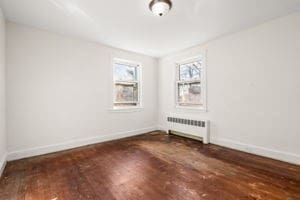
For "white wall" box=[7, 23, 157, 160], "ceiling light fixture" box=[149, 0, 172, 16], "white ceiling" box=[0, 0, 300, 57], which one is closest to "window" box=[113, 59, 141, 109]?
"white wall" box=[7, 23, 157, 160]

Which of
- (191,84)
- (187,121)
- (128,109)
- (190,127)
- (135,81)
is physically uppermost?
(135,81)

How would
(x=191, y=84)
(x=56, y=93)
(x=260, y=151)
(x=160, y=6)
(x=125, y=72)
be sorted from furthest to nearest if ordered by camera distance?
(x=125, y=72), (x=191, y=84), (x=56, y=93), (x=260, y=151), (x=160, y=6)

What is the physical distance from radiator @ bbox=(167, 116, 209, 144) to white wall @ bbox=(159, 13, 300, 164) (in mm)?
185

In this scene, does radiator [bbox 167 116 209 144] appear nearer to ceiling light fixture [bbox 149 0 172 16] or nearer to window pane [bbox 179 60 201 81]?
window pane [bbox 179 60 201 81]

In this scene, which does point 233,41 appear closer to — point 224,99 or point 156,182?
point 224,99

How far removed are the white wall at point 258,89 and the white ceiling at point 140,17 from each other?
0.30m

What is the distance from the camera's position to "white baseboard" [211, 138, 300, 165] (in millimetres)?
2503

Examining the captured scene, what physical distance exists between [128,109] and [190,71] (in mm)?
2092

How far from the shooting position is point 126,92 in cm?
445

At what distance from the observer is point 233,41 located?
3.22 meters

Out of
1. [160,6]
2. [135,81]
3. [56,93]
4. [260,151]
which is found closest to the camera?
[160,6]

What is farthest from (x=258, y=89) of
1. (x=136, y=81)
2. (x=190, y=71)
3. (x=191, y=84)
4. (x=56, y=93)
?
(x=56, y=93)

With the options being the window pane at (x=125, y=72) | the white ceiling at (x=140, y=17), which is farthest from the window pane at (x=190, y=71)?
the window pane at (x=125, y=72)

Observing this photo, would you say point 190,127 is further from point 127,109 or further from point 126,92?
point 126,92
